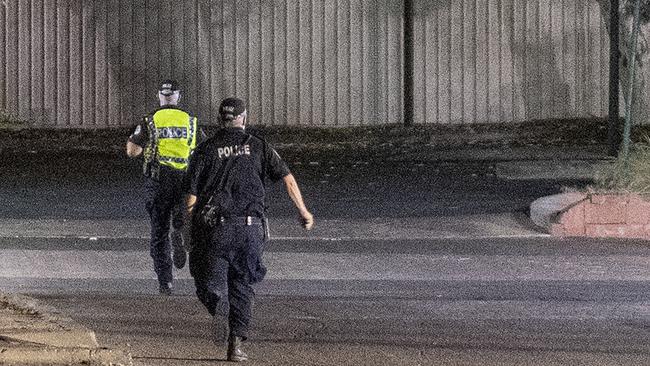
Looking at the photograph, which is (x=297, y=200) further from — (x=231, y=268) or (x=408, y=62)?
(x=408, y=62)

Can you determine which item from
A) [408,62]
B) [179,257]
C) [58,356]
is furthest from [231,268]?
[408,62]

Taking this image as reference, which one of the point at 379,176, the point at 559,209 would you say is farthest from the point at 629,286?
the point at 379,176

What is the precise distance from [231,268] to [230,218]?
0.31 metres

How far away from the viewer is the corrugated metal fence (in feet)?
84.3

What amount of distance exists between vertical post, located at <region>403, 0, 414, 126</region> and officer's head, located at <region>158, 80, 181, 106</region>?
13.2 metres

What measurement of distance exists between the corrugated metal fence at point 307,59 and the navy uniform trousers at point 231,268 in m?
15.8

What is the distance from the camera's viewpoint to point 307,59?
1015 inches

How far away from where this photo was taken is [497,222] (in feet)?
55.5

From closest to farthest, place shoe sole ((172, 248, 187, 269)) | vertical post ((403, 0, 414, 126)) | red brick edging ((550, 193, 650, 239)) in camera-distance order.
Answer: shoe sole ((172, 248, 187, 269))
red brick edging ((550, 193, 650, 239))
vertical post ((403, 0, 414, 126))

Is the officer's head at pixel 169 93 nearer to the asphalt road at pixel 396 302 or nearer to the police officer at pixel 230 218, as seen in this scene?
the asphalt road at pixel 396 302

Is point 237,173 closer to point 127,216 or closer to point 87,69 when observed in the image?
point 127,216

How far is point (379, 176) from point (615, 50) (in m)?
3.39

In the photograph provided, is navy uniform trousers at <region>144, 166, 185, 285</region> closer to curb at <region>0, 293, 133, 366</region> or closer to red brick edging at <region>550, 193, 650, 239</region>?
curb at <region>0, 293, 133, 366</region>

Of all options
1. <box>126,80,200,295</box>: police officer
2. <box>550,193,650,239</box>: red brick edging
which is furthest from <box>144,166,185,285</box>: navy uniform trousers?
<box>550,193,650,239</box>: red brick edging
